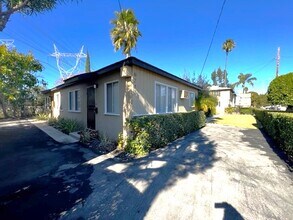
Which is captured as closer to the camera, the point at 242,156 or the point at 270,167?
the point at 270,167

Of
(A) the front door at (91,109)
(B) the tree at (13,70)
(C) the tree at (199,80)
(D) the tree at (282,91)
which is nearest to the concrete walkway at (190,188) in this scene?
(A) the front door at (91,109)

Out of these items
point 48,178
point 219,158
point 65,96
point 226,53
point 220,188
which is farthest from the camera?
point 226,53

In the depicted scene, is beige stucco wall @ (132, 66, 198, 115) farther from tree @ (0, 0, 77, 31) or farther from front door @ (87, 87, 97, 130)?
tree @ (0, 0, 77, 31)

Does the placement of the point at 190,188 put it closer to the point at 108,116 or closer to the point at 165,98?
the point at 108,116

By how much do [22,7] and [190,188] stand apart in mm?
5603

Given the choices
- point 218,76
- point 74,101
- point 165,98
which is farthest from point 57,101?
point 218,76

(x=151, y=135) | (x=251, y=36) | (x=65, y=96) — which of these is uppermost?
(x=251, y=36)

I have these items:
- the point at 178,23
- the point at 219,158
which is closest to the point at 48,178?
the point at 219,158

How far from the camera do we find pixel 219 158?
584cm

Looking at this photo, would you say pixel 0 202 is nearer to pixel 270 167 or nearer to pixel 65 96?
pixel 270 167

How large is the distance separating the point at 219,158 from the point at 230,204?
2778 mm

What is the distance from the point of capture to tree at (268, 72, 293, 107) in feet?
44.9

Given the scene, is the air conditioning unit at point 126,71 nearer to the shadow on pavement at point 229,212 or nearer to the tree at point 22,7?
the tree at point 22,7

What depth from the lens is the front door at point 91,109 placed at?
349 inches
